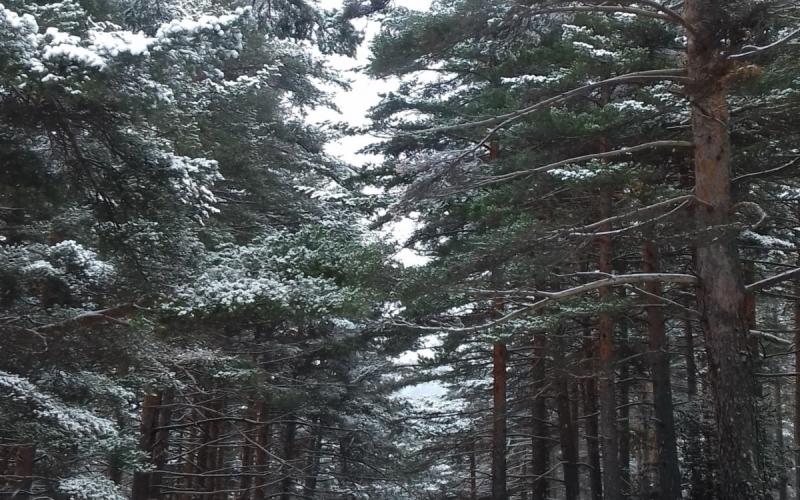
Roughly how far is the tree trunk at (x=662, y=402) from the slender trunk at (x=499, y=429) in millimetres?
2755

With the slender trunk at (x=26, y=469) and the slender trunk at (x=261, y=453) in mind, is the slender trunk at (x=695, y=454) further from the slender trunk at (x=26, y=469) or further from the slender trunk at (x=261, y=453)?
the slender trunk at (x=26, y=469)

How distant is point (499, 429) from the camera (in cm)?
1113

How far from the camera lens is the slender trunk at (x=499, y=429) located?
10664 mm

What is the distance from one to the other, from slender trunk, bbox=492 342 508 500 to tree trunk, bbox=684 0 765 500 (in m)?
5.30

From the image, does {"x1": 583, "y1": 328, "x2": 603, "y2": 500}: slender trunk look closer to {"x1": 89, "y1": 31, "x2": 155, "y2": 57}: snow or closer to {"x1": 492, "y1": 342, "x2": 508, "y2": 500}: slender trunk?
{"x1": 492, "y1": 342, "x2": 508, "y2": 500}: slender trunk

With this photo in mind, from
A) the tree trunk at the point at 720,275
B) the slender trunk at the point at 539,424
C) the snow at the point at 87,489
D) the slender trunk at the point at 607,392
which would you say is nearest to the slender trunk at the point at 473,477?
the slender trunk at the point at 539,424

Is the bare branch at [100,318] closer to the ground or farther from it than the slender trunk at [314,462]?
farther from it

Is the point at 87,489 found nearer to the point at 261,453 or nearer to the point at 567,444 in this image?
the point at 261,453

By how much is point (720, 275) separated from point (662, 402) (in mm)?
5754

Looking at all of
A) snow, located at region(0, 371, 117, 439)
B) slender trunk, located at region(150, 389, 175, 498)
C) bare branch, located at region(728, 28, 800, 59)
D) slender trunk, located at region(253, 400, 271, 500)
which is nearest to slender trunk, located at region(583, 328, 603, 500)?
slender trunk, located at region(253, 400, 271, 500)

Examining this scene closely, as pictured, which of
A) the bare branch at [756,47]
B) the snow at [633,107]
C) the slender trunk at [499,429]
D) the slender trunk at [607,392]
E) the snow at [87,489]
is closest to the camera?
the bare branch at [756,47]

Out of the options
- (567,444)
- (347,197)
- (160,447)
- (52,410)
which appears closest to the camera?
(52,410)

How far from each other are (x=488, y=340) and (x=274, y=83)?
6.77 meters

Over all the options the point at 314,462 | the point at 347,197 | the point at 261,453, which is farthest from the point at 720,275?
the point at 261,453
